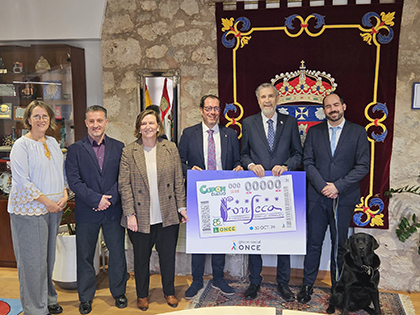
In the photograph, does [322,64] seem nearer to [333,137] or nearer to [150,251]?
[333,137]

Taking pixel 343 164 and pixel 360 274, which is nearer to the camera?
pixel 360 274

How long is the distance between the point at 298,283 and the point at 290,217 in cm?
93

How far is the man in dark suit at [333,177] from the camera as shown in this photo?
3.19 meters

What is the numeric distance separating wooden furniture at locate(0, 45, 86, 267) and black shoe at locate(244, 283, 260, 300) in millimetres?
2329

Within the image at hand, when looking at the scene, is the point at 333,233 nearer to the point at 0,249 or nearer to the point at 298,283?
the point at 298,283

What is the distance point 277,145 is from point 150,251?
53.2 inches

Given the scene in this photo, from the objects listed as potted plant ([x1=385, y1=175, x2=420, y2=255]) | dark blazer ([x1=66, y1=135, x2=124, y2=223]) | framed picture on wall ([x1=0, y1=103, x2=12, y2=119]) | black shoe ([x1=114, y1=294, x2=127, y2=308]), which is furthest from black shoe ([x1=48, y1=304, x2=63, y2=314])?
potted plant ([x1=385, y1=175, x2=420, y2=255])

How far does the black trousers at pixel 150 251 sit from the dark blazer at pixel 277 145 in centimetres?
86

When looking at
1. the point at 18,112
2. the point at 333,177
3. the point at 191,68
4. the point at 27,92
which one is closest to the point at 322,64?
the point at 333,177

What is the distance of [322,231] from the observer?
3.30m

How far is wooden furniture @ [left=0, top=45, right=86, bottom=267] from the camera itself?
4117 mm

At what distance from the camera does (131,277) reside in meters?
3.94

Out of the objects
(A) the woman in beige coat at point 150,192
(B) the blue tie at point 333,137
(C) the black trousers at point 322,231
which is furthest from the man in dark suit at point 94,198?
(B) the blue tie at point 333,137

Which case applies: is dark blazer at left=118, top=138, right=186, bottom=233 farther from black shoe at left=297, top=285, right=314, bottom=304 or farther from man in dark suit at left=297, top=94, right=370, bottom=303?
black shoe at left=297, top=285, right=314, bottom=304
